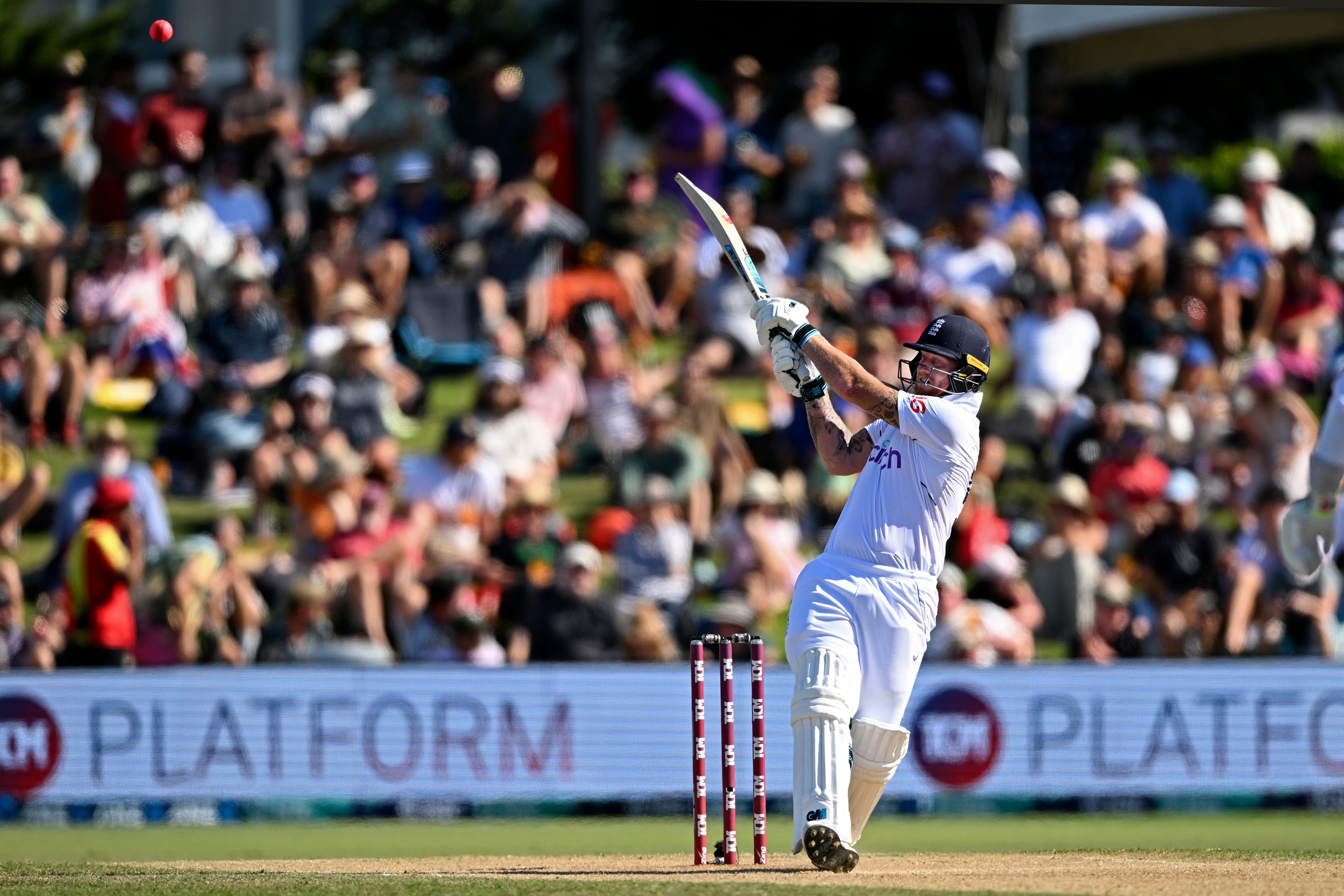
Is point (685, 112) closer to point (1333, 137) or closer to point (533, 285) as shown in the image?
point (533, 285)

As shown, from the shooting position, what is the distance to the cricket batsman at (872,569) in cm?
786

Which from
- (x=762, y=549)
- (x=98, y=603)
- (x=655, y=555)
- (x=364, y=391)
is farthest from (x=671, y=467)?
(x=98, y=603)

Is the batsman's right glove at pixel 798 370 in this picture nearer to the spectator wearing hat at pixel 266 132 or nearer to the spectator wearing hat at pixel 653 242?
the spectator wearing hat at pixel 653 242

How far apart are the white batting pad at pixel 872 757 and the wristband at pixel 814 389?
1.32 m

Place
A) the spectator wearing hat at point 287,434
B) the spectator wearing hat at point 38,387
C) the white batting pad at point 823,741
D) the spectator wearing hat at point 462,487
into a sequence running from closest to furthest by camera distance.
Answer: the white batting pad at point 823,741 < the spectator wearing hat at point 462,487 < the spectator wearing hat at point 287,434 < the spectator wearing hat at point 38,387

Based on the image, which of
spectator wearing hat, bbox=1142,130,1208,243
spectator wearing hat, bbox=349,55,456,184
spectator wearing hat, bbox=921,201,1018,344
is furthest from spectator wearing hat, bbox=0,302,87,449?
spectator wearing hat, bbox=1142,130,1208,243

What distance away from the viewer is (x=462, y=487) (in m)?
14.5

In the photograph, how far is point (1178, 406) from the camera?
611 inches

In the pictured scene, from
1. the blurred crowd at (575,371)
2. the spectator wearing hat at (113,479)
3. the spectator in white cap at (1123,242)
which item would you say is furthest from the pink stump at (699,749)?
the spectator in white cap at (1123,242)

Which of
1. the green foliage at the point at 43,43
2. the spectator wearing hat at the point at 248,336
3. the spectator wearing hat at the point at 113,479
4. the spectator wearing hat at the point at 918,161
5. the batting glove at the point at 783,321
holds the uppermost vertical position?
the green foliage at the point at 43,43

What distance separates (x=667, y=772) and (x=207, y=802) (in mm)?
2816

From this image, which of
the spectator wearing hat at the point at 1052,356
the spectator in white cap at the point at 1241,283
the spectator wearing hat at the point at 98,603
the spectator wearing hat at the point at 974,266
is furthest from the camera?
the spectator wearing hat at the point at 974,266

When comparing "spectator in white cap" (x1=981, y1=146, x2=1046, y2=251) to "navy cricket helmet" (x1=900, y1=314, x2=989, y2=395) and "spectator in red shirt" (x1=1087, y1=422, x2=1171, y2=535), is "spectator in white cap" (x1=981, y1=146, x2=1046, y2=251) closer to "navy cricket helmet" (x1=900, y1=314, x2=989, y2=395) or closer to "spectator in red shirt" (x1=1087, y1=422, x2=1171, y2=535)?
"spectator in red shirt" (x1=1087, y1=422, x2=1171, y2=535)

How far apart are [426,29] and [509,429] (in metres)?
18.2
